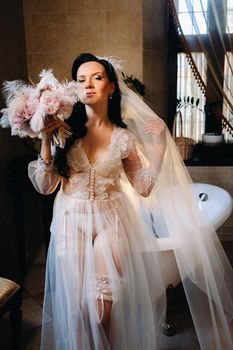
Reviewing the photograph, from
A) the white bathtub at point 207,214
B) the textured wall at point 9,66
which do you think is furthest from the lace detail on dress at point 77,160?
the textured wall at point 9,66

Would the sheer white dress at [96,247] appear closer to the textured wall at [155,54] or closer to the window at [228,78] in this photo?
the textured wall at [155,54]

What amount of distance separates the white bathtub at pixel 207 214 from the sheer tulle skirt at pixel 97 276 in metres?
0.27

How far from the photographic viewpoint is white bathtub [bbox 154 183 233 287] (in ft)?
5.64

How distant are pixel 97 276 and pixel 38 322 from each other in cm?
98

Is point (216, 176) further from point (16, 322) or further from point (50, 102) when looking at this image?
point (50, 102)

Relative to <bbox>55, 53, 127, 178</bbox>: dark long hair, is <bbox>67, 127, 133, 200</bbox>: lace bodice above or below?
below

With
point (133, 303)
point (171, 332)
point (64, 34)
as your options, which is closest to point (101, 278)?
point (133, 303)

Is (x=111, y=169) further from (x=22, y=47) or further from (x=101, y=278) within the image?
(x=22, y=47)

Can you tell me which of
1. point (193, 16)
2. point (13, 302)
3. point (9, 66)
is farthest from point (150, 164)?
point (193, 16)

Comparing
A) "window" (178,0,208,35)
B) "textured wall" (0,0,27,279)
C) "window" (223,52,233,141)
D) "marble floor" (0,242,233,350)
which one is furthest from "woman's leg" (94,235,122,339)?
"window" (178,0,208,35)

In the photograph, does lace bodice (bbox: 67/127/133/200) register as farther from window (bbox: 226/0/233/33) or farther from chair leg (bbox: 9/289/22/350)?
window (bbox: 226/0/233/33)

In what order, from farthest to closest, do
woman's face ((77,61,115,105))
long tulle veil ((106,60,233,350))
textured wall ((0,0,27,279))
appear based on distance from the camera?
textured wall ((0,0,27,279)) → long tulle veil ((106,60,233,350)) → woman's face ((77,61,115,105))

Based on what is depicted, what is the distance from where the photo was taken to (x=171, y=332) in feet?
6.31

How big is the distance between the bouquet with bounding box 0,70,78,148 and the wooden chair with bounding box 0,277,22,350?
32.4 inches
